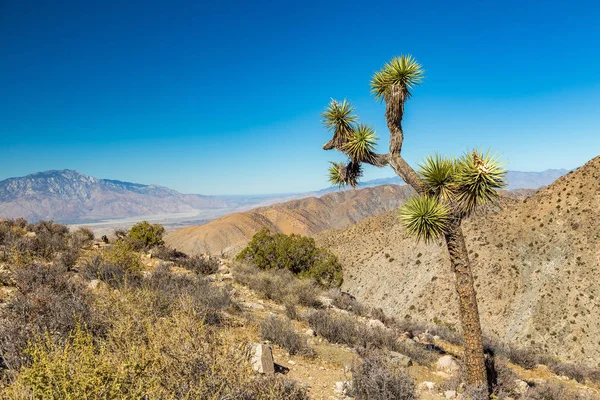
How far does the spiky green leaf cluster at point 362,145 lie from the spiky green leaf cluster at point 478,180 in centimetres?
254

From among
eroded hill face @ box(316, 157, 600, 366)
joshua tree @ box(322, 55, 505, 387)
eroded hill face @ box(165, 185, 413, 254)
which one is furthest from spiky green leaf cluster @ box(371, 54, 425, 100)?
eroded hill face @ box(165, 185, 413, 254)

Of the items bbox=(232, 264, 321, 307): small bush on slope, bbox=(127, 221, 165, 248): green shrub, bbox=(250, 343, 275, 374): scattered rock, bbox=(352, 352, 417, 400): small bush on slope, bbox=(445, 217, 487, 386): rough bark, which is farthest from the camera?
bbox=(127, 221, 165, 248): green shrub

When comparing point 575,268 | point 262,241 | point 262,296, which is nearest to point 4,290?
point 262,296

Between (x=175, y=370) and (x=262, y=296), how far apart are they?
9.44 meters

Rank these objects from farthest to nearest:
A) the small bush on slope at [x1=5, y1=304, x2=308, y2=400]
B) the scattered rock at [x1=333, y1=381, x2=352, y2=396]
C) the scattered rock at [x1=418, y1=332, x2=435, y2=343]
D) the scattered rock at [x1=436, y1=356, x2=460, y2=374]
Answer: the scattered rock at [x1=418, y1=332, x2=435, y2=343] → the scattered rock at [x1=436, y1=356, x2=460, y2=374] → the scattered rock at [x1=333, y1=381, x2=352, y2=396] → the small bush on slope at [x1=5, y1=304, x2=308, y2=400]

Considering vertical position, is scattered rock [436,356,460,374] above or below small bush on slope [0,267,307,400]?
below

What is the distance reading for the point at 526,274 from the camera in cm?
3512

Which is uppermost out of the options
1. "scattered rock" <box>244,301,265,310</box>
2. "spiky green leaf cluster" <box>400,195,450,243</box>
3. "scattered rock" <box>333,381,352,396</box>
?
"spiky green leaf cluster" <box>400,195,450,243</box>

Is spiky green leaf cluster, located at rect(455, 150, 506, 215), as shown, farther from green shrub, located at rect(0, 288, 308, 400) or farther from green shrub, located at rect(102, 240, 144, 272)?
green shrub, located at rect(102, 240, 144, 272)

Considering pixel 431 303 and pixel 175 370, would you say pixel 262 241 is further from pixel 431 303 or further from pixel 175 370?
pixel 431 303

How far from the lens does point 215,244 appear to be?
113 m

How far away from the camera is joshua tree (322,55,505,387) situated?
7246 millimetres

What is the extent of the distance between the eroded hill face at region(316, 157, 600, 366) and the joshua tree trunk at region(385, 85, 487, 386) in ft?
89.1

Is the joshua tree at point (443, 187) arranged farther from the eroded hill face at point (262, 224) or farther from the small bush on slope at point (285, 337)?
the eroded hill face at point (262, 224)
